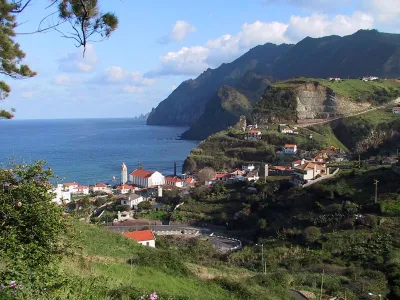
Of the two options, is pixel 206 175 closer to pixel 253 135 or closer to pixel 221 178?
pixel 221 178

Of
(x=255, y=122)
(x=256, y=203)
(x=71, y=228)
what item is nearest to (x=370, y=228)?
(x=256, y=203)

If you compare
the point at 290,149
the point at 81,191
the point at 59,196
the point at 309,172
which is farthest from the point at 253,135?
the point at 59,196

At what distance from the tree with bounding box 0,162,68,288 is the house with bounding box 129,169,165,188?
45074mm

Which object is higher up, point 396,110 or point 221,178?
point 396,110

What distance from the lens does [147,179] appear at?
171ft

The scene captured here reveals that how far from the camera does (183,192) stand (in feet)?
140

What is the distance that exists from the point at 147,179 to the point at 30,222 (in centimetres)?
4594

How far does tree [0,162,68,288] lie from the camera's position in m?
5.88

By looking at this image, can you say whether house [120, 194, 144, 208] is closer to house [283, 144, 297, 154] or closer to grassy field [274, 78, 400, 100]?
house [283, 144, 297, 154]

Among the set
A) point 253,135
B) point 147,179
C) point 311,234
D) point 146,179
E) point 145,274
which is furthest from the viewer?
point 253,135

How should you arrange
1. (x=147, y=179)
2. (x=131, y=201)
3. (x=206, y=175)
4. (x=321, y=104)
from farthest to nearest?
(x=321, y=104)
(x=147, y=179)
(x=206, y=175)
(x=131, y=201)

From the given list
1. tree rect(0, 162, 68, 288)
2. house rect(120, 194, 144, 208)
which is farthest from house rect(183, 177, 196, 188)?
tree rect(0, 162, 68, 288)

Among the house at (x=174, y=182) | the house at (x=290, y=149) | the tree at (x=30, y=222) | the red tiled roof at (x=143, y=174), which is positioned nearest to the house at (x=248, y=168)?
the house at (x=290, y=149)

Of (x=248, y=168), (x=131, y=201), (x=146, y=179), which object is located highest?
(x=248, y=168)
